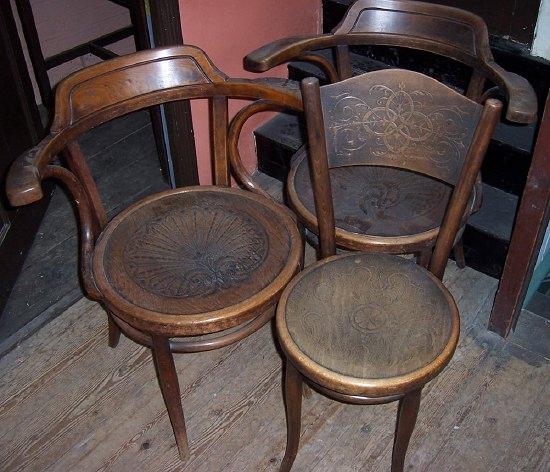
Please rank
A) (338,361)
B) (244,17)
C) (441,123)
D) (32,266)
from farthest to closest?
(32,266), (244,17), (441,123), (338,361)

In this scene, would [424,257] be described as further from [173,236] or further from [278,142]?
[278,142]

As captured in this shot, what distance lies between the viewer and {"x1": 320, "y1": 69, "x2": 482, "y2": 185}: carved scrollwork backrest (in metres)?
1.44

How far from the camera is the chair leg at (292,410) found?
1.50 m

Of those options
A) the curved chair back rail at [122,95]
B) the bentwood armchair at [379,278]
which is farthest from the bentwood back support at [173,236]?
the bentwood armchair at [379,278]

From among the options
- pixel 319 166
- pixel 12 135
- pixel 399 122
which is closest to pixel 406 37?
pixel 399 122

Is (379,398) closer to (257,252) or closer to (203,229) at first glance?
(257,252)

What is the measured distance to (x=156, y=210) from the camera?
173 centimetres

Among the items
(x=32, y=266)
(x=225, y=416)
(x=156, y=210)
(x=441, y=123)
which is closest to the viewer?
(x=441, y=123)

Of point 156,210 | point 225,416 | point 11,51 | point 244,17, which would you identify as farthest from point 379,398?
point 11,51

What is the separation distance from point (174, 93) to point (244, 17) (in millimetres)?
678

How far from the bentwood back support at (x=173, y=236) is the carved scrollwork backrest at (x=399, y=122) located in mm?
134

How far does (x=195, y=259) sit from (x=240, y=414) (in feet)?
1.71

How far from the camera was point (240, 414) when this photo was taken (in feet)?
6.09

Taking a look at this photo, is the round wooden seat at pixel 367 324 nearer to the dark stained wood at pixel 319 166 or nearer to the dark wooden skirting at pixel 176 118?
the dark stained wood at pixel 319 166
